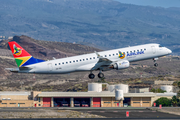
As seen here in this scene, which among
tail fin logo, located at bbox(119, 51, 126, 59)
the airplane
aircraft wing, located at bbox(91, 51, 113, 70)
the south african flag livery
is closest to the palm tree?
the airplane

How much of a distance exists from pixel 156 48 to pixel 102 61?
1337cm

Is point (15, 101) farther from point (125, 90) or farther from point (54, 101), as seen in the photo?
point (125, 90)

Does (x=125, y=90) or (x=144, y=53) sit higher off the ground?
(x=144, y=53)

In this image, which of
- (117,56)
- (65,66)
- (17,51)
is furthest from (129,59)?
(17,51)

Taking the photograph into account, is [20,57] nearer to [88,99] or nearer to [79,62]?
[79,62]

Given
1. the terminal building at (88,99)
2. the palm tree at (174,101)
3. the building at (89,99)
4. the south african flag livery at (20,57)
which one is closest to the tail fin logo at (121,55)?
the south african flag livery at (20,57)

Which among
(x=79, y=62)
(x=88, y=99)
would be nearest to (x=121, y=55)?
(x=79, y=62)

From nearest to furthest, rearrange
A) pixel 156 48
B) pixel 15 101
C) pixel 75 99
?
pixel 156 48, pixel 15 101, pixel 75 99

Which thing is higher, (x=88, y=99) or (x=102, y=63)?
(x=102, y=63)

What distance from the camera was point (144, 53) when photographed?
73625mm

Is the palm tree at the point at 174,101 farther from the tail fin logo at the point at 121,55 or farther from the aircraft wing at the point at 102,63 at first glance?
the aircraft wing at the point at 102,63

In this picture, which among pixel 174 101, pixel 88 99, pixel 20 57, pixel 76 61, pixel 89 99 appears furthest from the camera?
pixel 88 99

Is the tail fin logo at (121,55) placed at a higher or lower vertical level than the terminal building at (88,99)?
higher

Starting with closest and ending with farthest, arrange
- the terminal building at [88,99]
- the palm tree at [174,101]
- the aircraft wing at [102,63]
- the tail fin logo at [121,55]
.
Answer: the aircraft wing at [102,63]
the tail fin logo at [121,55]
the palm tree at [174,101]
the terminal building at [88,99]
